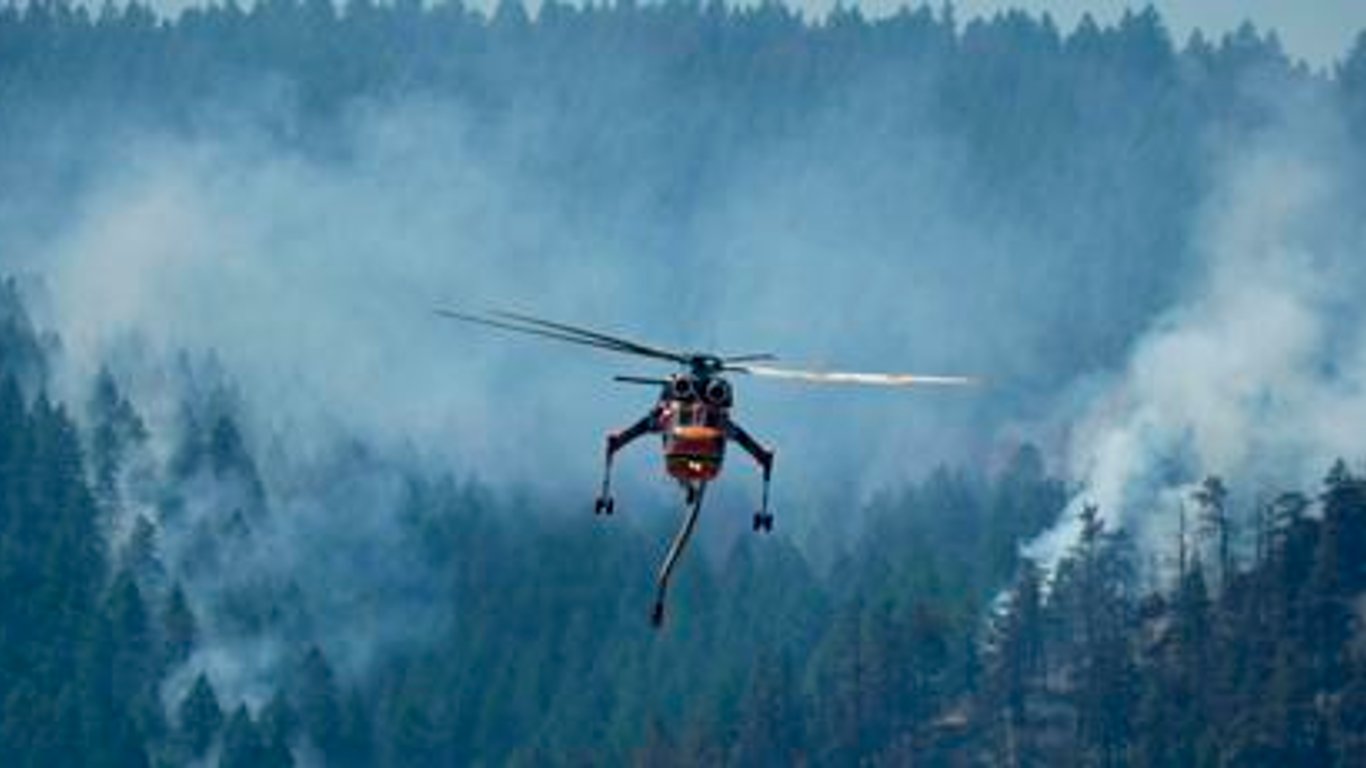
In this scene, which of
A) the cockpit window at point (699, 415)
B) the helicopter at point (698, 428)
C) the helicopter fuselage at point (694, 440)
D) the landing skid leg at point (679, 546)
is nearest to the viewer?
the landing skid leg at point (679, 546)

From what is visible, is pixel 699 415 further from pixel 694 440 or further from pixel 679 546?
pixel 679 546

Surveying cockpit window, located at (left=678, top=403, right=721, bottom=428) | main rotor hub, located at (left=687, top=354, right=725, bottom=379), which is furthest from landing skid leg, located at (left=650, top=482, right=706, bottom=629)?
main rotor hub, located at (left=687, top=354, right=725, bottom=379)

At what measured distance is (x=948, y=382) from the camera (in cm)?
5878

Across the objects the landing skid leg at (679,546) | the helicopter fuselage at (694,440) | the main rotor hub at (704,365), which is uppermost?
the main rotor hub at (704,365)

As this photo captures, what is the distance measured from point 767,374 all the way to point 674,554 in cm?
309

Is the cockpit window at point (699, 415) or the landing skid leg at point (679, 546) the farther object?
the cockpit window at point (699, 415)

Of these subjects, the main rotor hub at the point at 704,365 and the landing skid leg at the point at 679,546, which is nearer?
the landing skid leg at the point at 679,546

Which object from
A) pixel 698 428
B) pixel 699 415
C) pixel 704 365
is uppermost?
pixel 704 365

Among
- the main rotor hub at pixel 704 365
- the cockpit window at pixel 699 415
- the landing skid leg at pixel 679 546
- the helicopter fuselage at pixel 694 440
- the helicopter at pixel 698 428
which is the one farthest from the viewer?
the cockpit window at pixel 699 415

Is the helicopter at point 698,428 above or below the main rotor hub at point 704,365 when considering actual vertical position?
below

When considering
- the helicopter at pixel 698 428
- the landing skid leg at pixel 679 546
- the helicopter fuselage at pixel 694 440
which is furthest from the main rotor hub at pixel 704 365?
the landing skid leg at pixel 679 546

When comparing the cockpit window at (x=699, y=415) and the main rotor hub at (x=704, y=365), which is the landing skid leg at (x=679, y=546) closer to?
the cockpit window at (x=699, y=415)

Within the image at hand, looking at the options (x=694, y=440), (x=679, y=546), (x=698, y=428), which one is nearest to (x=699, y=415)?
(x=698, y=428)

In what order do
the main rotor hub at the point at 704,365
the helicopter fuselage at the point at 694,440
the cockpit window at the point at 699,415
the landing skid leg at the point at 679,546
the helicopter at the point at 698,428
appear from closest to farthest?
1. the landing skid leg at the point at 679,546
2. the helicopter at the point at 698,428
3. the helicopter fuselage at the point at 694,440
4. the main rotor hub at the point at 704,365
5. the cockpit window at the point at 699,415
